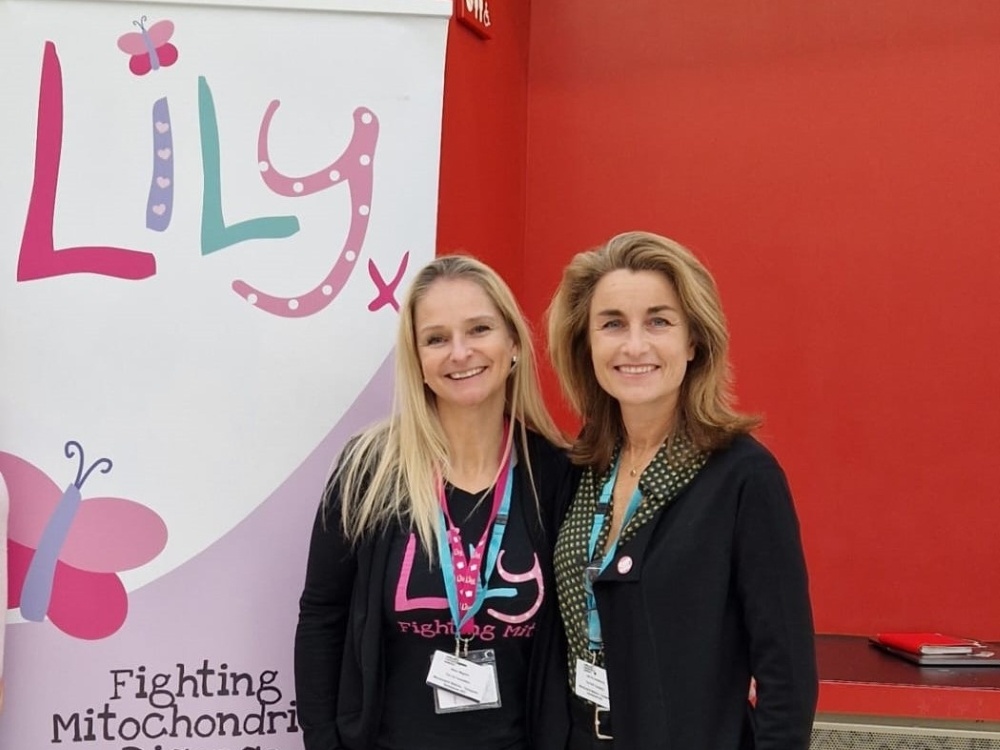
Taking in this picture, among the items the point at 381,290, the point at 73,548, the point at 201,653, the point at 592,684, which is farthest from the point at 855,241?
the point at 73,548

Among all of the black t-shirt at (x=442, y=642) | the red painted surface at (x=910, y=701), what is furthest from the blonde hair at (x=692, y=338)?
the red painted surface at (x=910, y=701)

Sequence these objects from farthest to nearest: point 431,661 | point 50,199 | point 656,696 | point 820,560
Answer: point 820,560 < point 50,199 < point 431,661 < point 656,696

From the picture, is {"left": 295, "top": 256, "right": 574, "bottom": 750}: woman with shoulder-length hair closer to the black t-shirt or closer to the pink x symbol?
the black t-shirt

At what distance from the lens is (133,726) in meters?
1.83

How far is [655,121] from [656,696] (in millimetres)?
1832

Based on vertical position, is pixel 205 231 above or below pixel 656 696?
above

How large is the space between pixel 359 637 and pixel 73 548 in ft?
2.14

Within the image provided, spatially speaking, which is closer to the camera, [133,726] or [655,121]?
[133,726]

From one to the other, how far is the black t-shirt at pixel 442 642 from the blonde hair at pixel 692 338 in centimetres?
26

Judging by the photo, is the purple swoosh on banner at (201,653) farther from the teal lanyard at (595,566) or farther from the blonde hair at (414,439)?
the teal lanyard at (595,566)

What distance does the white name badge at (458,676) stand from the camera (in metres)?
1.55

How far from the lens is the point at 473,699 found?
61.0 inches

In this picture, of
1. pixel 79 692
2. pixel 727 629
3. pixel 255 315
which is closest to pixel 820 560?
pixel 727 629

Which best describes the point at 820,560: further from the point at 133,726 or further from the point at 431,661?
the point at 133,726
